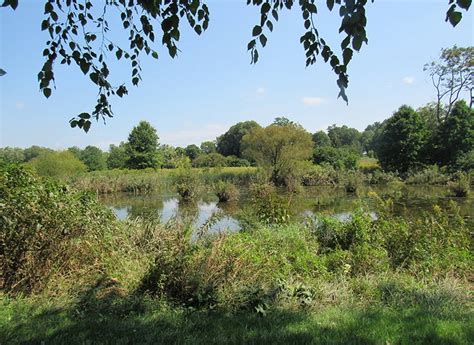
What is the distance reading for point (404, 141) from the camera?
1241 inches

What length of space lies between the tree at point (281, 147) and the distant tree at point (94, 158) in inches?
1363

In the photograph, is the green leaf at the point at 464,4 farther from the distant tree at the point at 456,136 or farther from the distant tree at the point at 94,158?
the distant tree at the point at 94,158

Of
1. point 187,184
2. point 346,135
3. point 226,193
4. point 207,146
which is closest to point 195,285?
point 226,193

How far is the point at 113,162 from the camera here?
56.3 m

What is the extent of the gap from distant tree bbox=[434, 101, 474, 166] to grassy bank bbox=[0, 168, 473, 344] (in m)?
27.1

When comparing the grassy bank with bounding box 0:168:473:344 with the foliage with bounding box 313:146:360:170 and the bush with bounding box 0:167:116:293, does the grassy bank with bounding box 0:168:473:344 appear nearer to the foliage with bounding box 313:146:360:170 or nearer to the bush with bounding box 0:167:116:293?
the bush with bounding box 0:167:116:293

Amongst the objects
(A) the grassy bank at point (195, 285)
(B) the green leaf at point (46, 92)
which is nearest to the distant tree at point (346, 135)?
(A) the grassy bank at point (195, 285)

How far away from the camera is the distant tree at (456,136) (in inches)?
1130

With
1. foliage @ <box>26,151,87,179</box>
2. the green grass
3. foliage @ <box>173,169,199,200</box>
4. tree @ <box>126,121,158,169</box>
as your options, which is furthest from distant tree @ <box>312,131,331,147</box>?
the green grass

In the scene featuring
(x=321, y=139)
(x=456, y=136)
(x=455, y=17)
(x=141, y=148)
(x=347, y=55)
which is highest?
(x=321, y=139)

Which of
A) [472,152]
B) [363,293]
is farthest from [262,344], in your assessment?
[472,152]

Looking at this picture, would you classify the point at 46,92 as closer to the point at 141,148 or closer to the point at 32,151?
the point at 141,148

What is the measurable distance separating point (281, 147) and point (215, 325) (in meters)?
26.1

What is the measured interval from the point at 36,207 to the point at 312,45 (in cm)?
360
